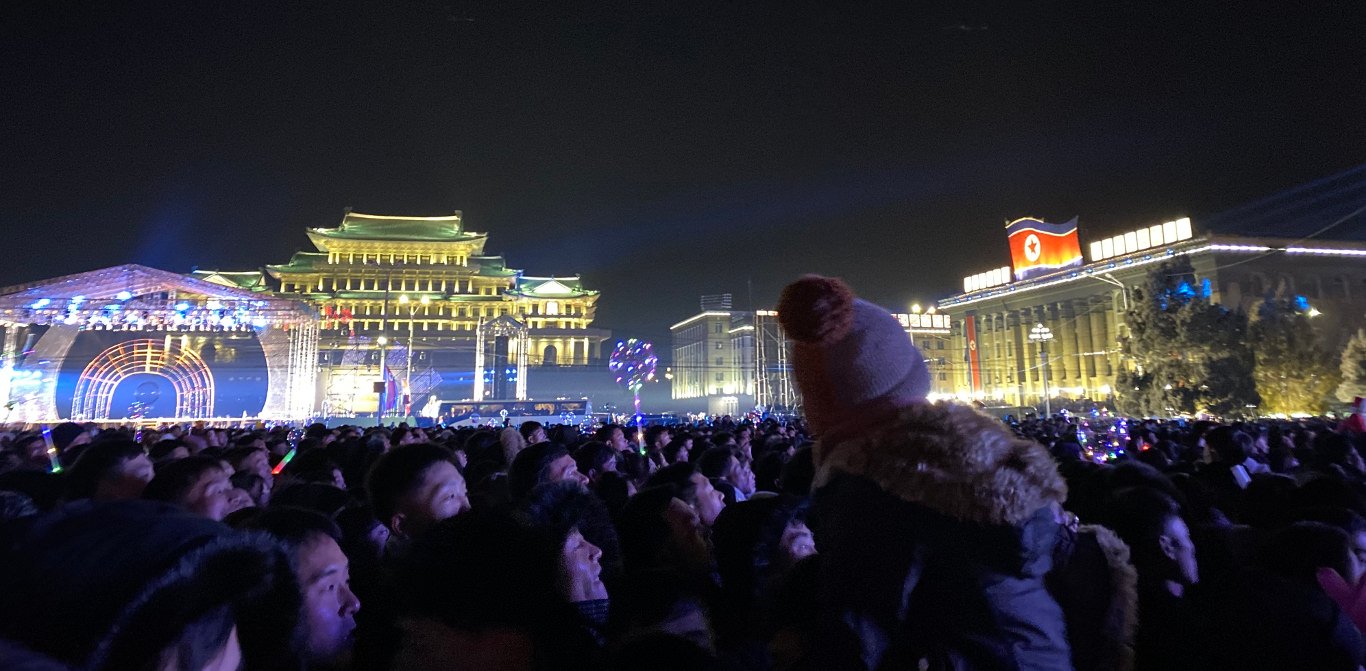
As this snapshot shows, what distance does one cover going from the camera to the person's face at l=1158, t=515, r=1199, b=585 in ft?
9.19

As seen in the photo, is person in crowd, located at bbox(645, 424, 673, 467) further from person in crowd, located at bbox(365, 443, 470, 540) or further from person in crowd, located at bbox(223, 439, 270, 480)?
person in crowd, located at bbox(365, 443, 470, 540)

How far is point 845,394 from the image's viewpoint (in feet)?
6.25

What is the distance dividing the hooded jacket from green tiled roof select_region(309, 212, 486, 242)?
189 ft

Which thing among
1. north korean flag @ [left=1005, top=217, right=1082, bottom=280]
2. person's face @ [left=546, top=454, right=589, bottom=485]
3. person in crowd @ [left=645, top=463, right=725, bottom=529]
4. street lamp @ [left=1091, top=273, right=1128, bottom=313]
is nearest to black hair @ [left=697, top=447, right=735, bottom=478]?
person's face @ [left=546, top=454, right=589, bottom=485]

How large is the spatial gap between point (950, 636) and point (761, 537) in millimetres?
823

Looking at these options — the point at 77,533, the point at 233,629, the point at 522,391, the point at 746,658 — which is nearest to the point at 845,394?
the point at 746,658

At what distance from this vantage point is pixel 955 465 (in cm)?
161

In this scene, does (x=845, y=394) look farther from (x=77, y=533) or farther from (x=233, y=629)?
(x=77, y=533)

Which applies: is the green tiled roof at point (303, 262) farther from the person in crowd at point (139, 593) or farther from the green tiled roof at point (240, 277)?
the person in crowd at point (139, 593)

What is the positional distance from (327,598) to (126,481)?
3054mm

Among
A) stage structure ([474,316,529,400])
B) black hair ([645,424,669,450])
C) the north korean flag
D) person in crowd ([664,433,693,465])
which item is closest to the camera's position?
person in crowd ([664,433,693,465])

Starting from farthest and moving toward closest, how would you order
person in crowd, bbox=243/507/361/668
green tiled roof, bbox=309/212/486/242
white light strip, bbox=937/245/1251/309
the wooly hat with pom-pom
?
green tiled roof, bbox=309/212/486/242, white light strip, bbox=937/245/1251/309, person in crowd, bbox=243/507/361/668, the wooly hat with pom-pom

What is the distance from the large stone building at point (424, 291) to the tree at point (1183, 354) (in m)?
33.0

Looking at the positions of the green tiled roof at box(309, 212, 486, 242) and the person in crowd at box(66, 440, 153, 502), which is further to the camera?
the green tiled roof at box(309, 212, 486, 242)
